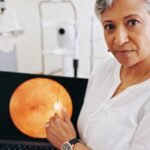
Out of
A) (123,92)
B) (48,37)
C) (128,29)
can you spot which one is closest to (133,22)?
(128,29)

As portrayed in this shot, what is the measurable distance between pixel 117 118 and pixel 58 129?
23 centimetres

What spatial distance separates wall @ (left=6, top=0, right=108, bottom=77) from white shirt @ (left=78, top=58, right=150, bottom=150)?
6.88ft

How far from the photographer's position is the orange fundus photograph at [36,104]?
0.84 metres

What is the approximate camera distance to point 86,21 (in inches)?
124

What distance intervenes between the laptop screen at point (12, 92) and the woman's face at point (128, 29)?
1.05ft

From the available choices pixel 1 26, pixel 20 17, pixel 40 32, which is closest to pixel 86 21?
pixel 40 32

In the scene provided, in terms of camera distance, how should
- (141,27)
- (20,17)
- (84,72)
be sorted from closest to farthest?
1. (141,27)
2. (20,17)
3. (84,72)

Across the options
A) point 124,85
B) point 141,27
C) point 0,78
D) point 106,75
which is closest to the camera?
point 141,27

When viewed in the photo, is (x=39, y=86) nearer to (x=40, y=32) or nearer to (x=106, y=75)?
(x=106, y=75)

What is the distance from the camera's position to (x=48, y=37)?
3.24 metres

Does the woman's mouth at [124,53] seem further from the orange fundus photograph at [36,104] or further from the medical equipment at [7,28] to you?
the medical equipment at [7,28]

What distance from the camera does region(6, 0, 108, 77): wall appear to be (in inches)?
119

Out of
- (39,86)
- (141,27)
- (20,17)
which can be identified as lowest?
(39,86)

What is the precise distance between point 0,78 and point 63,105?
30 centimetres
